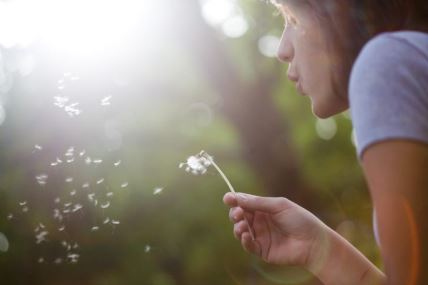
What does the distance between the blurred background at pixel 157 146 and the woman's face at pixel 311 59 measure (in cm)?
550

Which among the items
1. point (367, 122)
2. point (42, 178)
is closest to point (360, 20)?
point (367, 122)

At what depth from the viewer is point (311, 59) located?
176 centimetres

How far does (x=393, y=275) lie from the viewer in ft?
4.17

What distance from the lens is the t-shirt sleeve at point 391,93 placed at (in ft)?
4.04

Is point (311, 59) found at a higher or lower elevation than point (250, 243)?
higher

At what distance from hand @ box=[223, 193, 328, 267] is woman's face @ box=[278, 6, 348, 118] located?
383 mm

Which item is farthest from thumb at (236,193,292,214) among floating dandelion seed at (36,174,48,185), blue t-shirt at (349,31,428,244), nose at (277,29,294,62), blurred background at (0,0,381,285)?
blurred background at (0,0,381,285)

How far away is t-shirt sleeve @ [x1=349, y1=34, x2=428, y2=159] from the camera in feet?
4.04

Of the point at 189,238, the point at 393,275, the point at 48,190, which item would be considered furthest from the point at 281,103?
the point at 393,275

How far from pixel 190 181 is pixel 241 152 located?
1891mm

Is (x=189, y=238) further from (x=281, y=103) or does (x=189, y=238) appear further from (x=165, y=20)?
(x=165, y=20)

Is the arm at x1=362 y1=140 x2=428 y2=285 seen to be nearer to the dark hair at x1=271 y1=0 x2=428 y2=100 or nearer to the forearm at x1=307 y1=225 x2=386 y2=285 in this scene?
the dark hair at x1=271 y1=0 x2=428 y2=100

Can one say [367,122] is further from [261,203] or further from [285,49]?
[261,203]

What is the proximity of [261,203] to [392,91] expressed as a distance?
0.89 meters
